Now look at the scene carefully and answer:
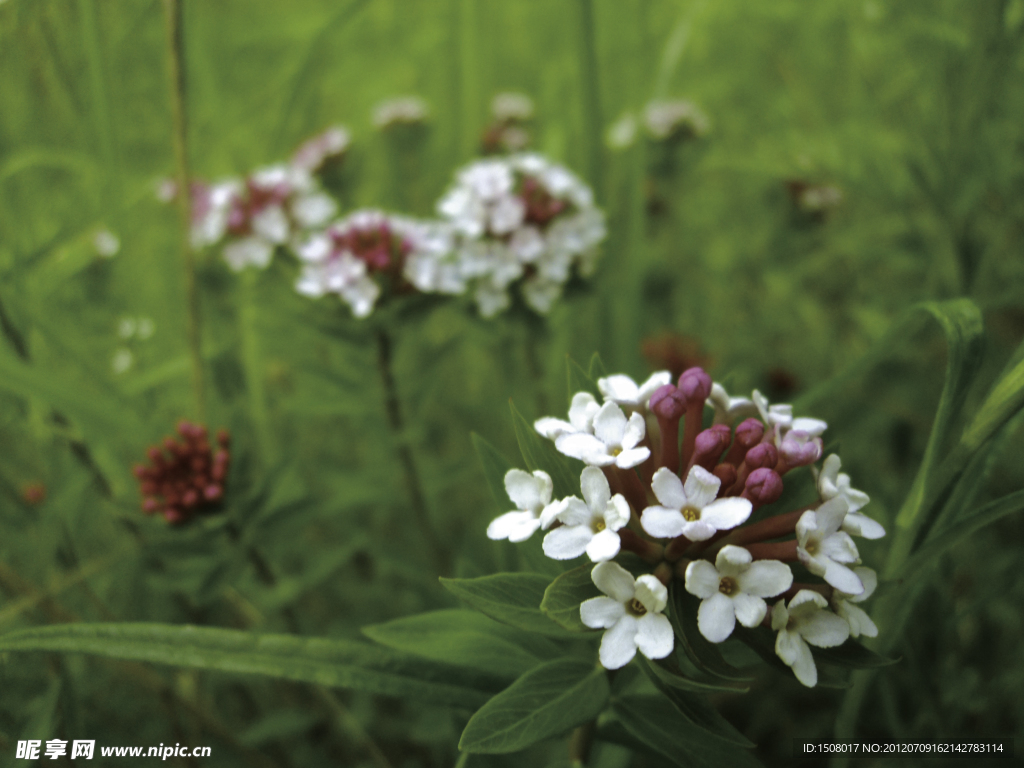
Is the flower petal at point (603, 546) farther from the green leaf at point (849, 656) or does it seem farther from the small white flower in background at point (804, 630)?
the green leaf at point (849, 656)

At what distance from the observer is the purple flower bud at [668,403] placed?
1143 millimetres

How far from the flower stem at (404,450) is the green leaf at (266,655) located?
1094mm

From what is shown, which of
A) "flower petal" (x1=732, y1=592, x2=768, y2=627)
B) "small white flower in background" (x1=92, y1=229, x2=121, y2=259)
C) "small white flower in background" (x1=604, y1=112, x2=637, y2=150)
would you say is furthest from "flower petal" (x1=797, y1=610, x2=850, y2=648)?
"small white flower in background" (x1=92, y1=229, x2=121, y2=259)

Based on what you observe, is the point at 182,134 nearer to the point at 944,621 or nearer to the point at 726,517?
the point at 726,517

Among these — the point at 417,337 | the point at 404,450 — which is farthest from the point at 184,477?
the point at 417,337

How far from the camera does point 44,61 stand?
206cm

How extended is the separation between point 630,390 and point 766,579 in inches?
15.5

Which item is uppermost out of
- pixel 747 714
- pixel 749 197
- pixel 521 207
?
pixel 521 207

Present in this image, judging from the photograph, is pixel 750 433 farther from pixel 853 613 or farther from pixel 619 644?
pixel 619 644

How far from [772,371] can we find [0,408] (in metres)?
2.83

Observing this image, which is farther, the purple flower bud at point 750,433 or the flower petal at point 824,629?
the purple flower bud at point 750,433

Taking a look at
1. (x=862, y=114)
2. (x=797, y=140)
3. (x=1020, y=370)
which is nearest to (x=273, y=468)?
(x=1020, y=370)

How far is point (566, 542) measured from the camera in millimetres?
1007

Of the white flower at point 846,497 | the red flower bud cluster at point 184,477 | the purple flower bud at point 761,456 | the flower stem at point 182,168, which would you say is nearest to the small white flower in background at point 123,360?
the flower stem at point 182,168
